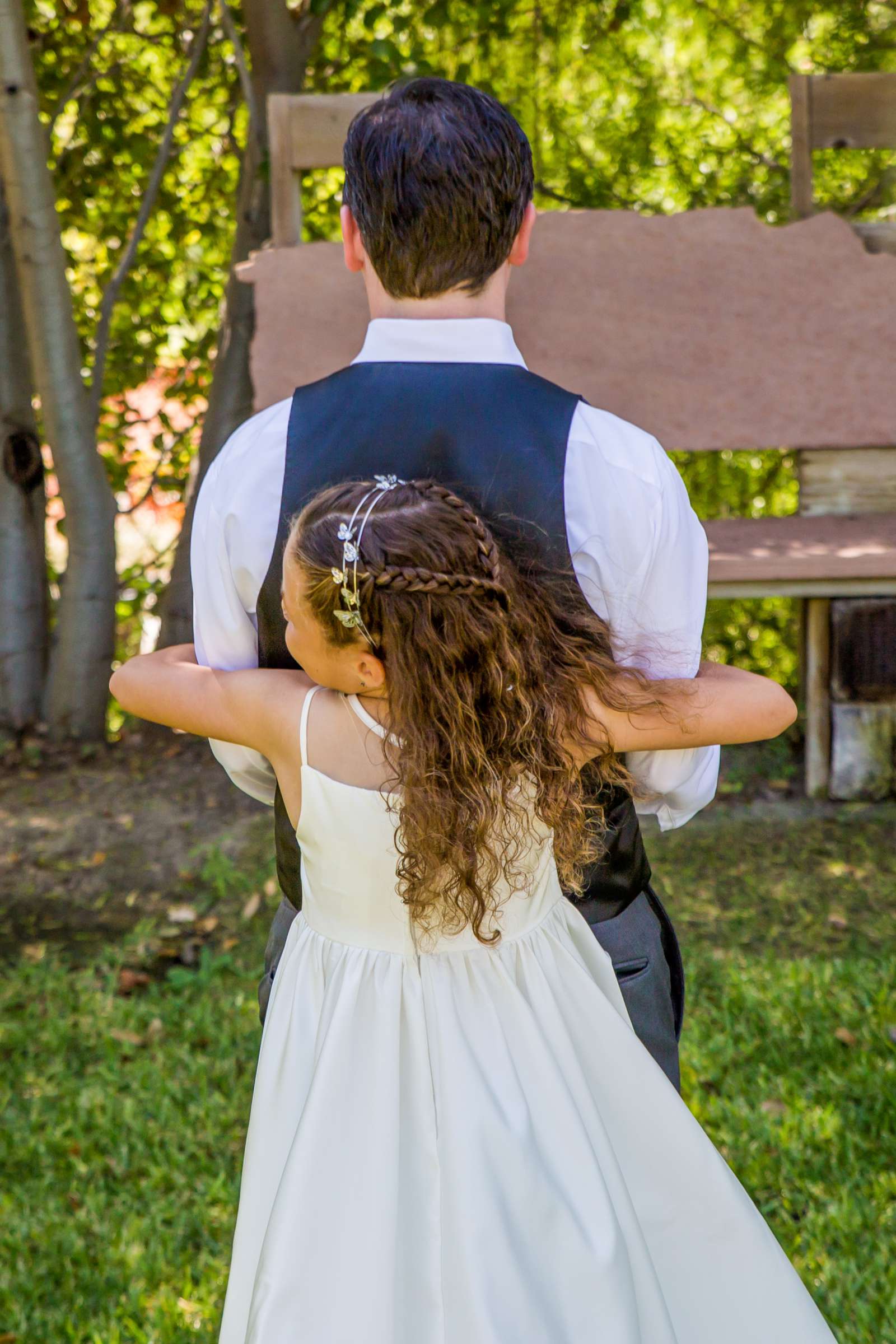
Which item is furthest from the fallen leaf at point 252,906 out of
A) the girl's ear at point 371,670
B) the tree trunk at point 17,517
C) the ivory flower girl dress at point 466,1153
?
the girl's ear at point 371,670

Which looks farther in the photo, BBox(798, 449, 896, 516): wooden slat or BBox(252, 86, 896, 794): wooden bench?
BBox(798, 449, 896, 516): wooden slat

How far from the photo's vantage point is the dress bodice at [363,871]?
1.43 metres

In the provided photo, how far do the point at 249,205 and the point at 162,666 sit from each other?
3.85 metres

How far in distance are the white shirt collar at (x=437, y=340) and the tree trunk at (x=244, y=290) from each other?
11.2 feet

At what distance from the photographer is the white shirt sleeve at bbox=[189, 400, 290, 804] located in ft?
5.04

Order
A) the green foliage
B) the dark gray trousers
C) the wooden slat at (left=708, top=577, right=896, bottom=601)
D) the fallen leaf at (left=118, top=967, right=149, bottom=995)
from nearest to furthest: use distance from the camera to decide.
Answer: the dark gray trousers
the fallen leaf at (left=118, top=967, right=149, bottom=995)
the wooden slat at (left=708, top=577, right=896, bottom=601)
the green foliage

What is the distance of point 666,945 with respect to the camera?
1869 mm

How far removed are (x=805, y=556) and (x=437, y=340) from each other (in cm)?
245

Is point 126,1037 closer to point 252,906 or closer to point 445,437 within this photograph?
point 252,906

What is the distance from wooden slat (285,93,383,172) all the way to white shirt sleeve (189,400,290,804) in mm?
2608

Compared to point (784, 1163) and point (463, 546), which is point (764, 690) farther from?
point (784, 1163)

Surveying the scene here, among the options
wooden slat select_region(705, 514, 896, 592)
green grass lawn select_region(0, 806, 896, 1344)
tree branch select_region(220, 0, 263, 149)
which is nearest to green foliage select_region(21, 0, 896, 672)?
tree branch select_region(220, 0, 263, 149)

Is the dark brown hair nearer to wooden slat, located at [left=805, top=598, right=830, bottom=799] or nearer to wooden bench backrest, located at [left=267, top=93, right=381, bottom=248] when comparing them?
wooden bench backrest, located at [left=267, top=93, right=381, bottom=248]

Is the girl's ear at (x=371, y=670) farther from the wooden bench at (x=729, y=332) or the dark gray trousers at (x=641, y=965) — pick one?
the wooden bench at (x=729, y=332)
